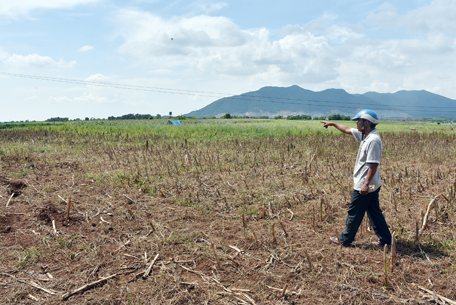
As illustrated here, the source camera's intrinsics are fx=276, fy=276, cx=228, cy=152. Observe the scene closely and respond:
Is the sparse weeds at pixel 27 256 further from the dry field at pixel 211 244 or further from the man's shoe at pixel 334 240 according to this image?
the man's shoe at pixel 334 240

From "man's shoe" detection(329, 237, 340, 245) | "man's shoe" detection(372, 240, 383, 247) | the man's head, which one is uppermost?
the man's head

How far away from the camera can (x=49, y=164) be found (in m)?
10.5

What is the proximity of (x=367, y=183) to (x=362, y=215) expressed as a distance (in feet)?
1.74

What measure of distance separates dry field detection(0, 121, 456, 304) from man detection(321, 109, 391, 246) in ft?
1.00

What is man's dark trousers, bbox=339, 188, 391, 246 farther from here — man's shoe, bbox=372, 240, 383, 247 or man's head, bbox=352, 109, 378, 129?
man's head, bbox=352, 109, 378, 129

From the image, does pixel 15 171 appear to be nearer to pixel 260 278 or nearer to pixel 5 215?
pixel 5 215

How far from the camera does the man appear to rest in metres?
3.84

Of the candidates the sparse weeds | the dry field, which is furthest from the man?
the sparse weeds

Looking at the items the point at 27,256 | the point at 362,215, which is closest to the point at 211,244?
the point at 362,215

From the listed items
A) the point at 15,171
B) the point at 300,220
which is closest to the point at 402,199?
the point at 300,220

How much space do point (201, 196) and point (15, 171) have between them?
692 cm

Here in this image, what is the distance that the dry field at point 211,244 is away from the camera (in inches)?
127

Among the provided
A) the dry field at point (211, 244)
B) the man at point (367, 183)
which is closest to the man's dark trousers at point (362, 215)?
the man at point (367, 183)

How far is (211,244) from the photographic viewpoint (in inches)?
154
